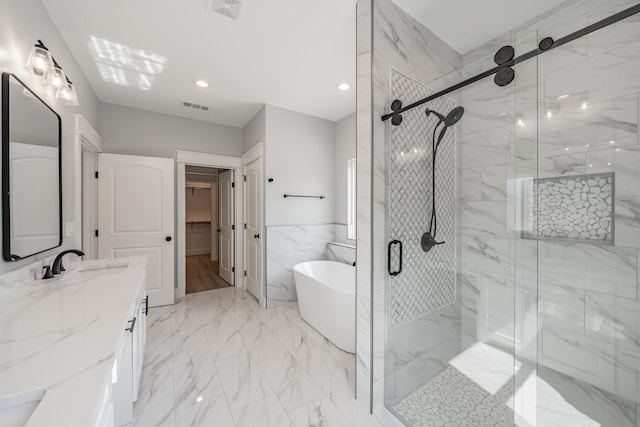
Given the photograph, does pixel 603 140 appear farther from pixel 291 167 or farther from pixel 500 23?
pixel 291 167

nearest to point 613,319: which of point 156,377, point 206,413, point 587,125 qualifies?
point 587,125

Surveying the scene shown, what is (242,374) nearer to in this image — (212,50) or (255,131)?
(212,50)

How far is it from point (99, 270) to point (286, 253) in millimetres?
1882

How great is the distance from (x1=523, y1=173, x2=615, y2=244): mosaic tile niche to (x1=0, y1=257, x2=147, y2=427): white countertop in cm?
222

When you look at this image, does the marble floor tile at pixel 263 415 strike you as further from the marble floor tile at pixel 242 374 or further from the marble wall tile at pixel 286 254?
the marble wall tile at pixel 286 254

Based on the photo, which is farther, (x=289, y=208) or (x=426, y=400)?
(x=289, y=208)

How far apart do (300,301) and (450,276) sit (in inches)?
64.5

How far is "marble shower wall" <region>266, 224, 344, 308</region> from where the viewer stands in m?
3.18

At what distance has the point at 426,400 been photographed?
1621mm

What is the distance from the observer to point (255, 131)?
136 inches

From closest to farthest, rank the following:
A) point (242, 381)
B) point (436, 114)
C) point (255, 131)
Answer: point (436, 114) → point (242, 381) → point (255, 131)

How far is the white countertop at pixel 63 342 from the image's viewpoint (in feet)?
1.78

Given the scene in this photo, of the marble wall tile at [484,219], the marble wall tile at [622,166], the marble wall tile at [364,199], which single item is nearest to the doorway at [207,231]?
the marble wall tile at [364,199]

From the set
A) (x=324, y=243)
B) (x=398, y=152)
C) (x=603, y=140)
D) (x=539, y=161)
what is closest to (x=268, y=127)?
(x=324, y=243)
